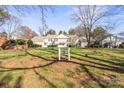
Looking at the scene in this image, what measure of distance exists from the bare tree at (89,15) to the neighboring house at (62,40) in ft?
0.53

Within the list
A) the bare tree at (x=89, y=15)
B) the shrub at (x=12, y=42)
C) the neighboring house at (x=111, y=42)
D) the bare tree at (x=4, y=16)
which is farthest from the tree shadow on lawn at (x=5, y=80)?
the neighboring house at (x=111, y=42)

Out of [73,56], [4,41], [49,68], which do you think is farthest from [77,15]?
[4,41]

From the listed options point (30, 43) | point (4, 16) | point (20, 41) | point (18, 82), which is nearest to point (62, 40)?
point (30, 43)

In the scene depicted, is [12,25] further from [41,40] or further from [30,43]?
[41,40]

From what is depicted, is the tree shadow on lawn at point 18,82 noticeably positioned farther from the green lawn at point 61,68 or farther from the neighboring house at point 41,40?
the neighboring house at point 41,40

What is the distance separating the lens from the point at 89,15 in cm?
532

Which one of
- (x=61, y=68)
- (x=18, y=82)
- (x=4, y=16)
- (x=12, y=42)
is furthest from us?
(x=12, y=42)

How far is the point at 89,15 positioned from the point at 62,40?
79 cm

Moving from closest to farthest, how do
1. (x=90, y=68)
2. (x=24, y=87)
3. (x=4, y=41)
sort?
1. (x=24, y=87)
2. (x=90, y=68)
3. (x=4, y=41)

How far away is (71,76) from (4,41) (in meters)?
1.69

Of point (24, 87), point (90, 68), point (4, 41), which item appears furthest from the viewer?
point (4, 41)

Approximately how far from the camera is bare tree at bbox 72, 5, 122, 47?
514cm
